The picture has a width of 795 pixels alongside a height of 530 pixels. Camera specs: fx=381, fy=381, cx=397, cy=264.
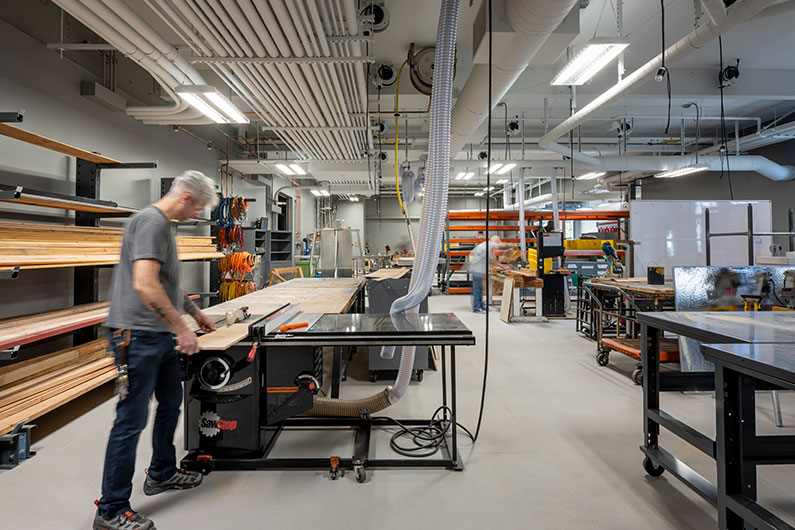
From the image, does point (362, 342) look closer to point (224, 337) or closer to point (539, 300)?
point (224, 337)

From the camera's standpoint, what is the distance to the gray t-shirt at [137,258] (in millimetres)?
1596

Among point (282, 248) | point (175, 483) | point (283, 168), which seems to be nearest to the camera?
point (175, 483)

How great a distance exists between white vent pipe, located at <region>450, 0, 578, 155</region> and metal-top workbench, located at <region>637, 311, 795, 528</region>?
1.63 m

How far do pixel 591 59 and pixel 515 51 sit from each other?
858 millimetres

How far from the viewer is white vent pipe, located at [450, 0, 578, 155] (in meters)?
2.42

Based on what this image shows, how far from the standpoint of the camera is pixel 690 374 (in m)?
2.24

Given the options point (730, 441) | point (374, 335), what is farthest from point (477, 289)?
point (730, 441)

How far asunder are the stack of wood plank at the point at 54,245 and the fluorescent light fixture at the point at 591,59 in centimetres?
423

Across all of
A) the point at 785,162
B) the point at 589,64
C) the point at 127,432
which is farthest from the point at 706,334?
the point at 785,162

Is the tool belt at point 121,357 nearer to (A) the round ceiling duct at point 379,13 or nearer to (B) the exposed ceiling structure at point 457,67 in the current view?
(B) the exposed ceiling structure at point 457,67

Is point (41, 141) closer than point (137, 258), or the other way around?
point (137, 258)

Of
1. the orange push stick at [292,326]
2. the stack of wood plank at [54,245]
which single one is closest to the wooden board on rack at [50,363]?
the stack of wood plank at [54,245]

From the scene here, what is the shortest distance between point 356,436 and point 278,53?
9.26 feet

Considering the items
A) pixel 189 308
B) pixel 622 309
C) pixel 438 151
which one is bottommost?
pixel 622 309
